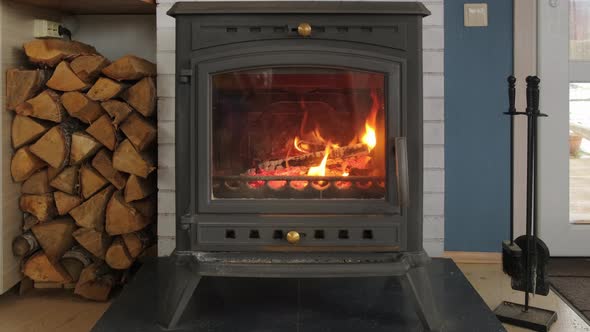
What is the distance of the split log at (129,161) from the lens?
1.97 m

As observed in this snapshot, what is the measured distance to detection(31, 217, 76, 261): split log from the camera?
1999 mm

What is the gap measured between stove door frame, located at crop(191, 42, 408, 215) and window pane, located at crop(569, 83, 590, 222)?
113cm

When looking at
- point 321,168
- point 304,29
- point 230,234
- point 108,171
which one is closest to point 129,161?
point 108,171

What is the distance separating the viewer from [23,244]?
77.7 inches

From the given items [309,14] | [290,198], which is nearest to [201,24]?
[309,14]

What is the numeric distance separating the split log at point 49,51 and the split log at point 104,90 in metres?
0.15

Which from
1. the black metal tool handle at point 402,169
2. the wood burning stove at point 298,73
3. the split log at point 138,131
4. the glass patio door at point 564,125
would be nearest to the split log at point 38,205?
the split log at point 138,131

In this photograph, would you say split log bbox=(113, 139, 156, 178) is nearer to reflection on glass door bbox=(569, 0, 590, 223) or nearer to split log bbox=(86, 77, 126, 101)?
split log bbox=(86, 77, 126, 101)

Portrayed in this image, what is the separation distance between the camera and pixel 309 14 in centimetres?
155

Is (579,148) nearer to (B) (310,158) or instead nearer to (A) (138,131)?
(B) (310,158)

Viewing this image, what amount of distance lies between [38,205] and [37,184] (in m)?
0.07

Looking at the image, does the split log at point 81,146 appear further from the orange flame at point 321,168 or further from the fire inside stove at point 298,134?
the orange flame at point 321,168

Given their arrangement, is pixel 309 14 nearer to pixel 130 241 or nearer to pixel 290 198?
pixel 290 198

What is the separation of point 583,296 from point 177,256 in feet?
4.46
